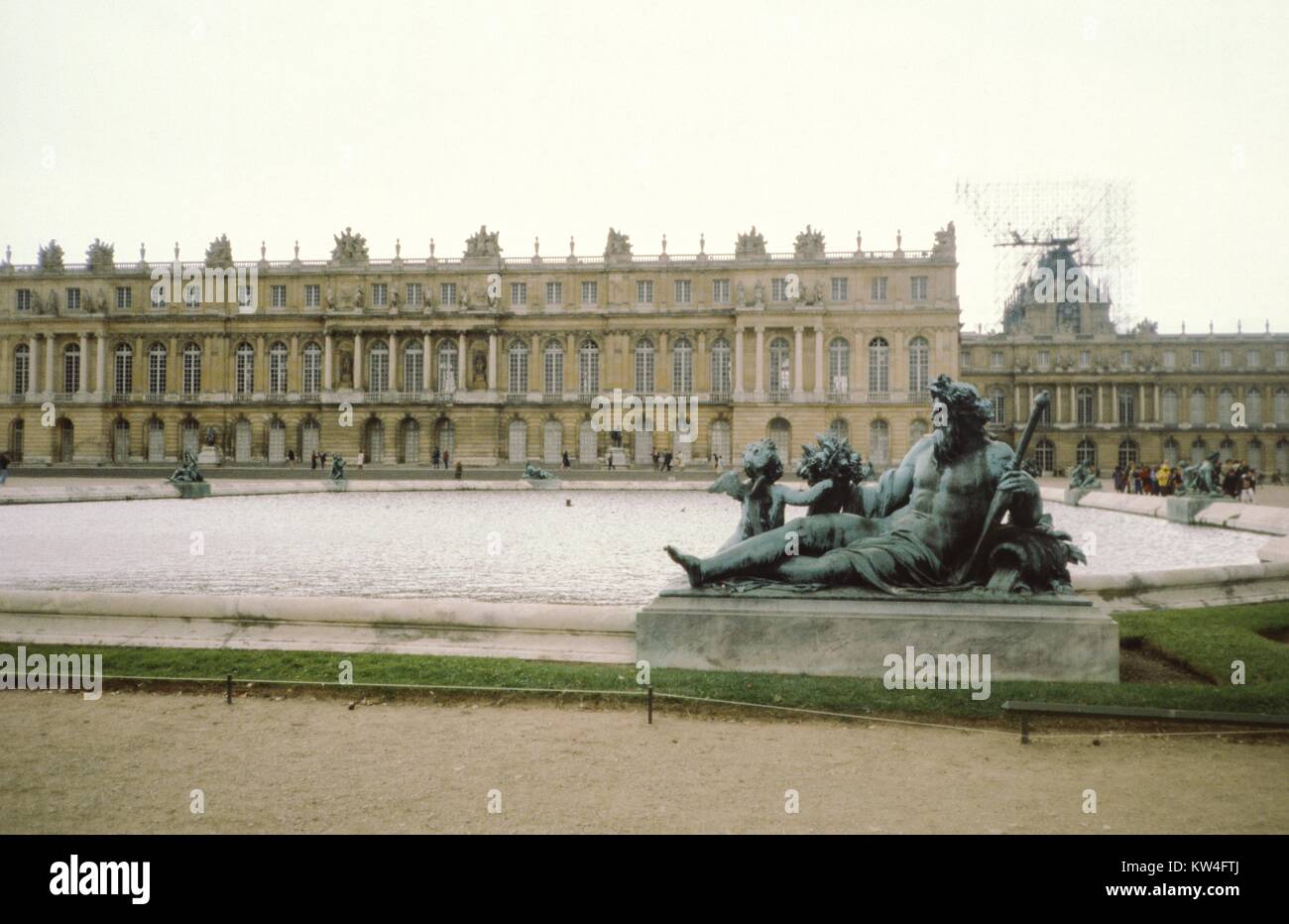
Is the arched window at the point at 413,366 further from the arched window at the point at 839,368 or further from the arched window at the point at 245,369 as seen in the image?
the arched window at the point at 839,368

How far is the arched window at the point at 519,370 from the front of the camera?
6219 centimetres

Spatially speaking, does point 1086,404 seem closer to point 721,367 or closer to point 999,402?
point 999,402

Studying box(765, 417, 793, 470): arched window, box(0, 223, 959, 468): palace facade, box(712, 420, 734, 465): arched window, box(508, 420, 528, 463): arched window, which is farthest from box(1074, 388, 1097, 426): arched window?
box(508, 420, 528, 463): arched window

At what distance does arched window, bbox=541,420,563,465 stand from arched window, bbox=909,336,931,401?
21.3m

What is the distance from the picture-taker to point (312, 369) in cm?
6362

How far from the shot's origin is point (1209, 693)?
5918mm

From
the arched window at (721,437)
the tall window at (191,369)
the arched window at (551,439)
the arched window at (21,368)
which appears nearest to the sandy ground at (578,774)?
the arched window at (721,437)

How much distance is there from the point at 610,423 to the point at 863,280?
56.8ft

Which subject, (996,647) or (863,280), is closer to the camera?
(996,647)

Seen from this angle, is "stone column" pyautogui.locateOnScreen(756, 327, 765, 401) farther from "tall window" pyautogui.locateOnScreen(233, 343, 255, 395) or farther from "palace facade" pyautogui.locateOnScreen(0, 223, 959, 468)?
"tall window" pyautogui.locateOnScreen(233, 343, 255, 395)

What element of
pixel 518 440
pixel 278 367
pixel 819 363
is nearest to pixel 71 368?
pixel 278 367

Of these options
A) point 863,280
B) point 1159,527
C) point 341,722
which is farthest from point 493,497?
point 863,280

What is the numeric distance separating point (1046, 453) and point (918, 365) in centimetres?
1594

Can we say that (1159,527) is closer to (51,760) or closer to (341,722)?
(341,722)
